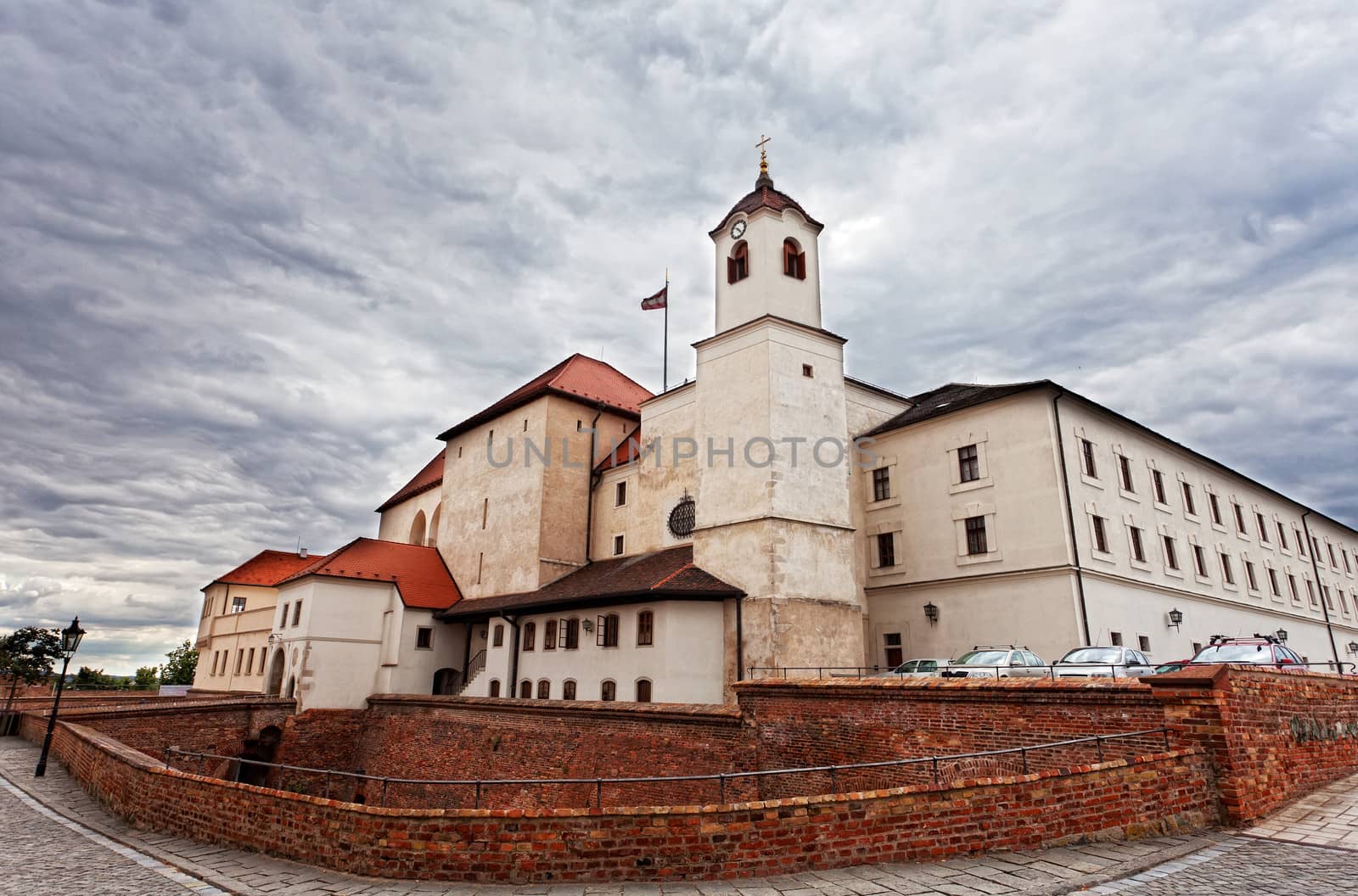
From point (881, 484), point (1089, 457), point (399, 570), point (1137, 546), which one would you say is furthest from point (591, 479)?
point (1137, 546)

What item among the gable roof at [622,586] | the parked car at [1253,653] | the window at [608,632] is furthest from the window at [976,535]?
the window at [608,632]

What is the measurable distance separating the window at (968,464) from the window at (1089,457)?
3.16 meters

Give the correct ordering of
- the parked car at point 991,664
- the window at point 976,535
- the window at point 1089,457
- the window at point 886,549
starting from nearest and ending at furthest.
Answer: the parked car at point 991,664 < the window at point 1089,457 < the window at point 976,535 < the window at point 886,549

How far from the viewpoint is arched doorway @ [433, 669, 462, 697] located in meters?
33.3

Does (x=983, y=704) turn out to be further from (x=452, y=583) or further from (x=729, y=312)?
(x=452, y=583)

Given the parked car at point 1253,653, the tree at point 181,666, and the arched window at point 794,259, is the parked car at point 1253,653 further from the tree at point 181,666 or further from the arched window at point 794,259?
the tree at point 181,666

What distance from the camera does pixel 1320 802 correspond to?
929 centimetres

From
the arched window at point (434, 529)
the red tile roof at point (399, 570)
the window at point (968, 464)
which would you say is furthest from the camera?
the arched window at point (434, 529)

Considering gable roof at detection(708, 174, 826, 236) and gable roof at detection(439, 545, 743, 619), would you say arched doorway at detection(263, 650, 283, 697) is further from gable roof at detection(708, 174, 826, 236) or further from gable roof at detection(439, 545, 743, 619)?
gable roof at detection(708, 174, 826, 236)

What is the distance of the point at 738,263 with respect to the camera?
94.7 feet

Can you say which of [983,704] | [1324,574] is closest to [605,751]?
[983,704]

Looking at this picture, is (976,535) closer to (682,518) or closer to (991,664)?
(991,664)

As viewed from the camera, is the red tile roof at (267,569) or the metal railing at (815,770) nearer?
the metal railing at (815,770)

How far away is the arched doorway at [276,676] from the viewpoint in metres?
33.1
